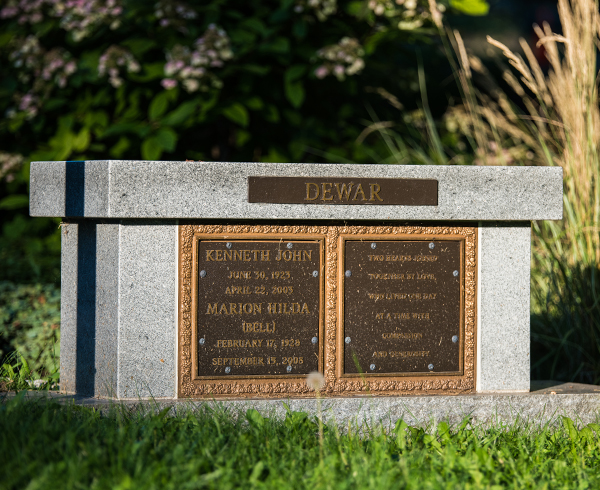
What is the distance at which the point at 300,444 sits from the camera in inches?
106

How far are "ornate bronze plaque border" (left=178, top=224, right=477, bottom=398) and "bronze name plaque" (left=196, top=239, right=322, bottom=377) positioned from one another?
1.6 inches

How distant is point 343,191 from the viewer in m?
3.35

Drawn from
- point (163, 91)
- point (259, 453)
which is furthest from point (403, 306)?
point (163, 91)

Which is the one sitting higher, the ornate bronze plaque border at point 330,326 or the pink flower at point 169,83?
the pink flower at point 169,83

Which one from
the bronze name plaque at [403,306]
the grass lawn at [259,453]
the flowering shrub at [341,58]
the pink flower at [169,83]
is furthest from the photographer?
the flowering shrub at [341,58]

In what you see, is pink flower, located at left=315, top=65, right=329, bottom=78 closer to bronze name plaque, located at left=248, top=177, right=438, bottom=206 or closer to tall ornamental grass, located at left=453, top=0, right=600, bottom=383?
tall ornamental grass, located at left=453, top=0, right=600, bottom=383

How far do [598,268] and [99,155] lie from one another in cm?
415

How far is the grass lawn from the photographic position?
2.24 meters

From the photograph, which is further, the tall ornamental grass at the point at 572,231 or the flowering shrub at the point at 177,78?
the flowering shrub at the point at 177,78

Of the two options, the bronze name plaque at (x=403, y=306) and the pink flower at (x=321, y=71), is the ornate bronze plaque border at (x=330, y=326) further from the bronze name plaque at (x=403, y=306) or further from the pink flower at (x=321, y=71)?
the pink flower at (x=321, y=71)

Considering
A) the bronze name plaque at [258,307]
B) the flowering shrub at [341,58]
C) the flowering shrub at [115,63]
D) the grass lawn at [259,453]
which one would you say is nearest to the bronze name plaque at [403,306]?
the bronze name plaque at [258,307]

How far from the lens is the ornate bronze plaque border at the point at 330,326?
3.28 m

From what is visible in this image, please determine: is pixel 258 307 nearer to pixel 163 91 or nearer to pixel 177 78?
pixel 177 78

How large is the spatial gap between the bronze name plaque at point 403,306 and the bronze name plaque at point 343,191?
0.23m
